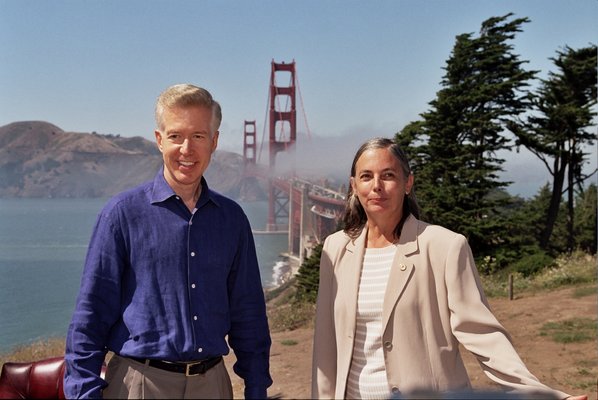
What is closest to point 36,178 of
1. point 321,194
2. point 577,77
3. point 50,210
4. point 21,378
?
point 50,210

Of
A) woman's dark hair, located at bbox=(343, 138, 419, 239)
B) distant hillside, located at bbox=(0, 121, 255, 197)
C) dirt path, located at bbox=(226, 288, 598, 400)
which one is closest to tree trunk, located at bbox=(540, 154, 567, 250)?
dirt path, located at bbox=(226, 288, 598, 400)

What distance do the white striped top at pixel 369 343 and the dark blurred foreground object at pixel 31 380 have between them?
27.5 inches

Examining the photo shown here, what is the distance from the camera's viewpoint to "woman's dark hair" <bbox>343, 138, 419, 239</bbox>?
1435mm

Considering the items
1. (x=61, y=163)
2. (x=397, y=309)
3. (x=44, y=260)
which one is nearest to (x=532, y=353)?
(x=397, y=309)

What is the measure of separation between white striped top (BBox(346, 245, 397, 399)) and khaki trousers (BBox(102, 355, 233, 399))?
1.02 feet

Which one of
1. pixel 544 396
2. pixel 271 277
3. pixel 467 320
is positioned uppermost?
pixel 544 396

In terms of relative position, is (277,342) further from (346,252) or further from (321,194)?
(321,194)

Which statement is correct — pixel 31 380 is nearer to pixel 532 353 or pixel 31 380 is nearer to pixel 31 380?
pixel 31 380

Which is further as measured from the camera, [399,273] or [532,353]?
[532,353]

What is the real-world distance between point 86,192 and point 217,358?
4518 centimetres

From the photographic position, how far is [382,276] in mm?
1430

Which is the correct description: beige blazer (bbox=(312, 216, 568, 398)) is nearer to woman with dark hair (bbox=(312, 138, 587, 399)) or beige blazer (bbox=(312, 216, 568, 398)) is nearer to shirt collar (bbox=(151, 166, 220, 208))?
woman with dark hair (bbox=(312, 138, 587, 399))

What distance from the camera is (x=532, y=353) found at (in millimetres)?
5562

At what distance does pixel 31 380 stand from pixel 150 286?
463 mm
